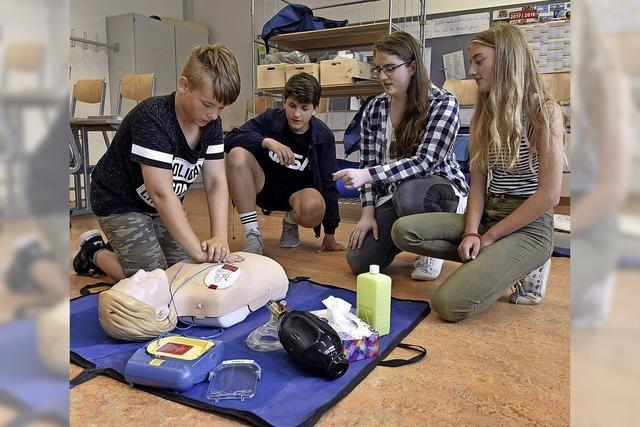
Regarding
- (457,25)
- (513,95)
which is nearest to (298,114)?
(513,95)

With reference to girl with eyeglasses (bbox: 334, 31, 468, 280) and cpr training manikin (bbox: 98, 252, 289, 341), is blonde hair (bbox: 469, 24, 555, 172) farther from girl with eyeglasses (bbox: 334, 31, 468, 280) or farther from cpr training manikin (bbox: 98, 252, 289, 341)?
cpr training manikin (bbox: 98, 252, 289, 341)

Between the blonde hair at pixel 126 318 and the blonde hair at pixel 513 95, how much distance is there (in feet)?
3.24

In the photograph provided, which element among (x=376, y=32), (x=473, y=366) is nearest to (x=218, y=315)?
(x=473, y=366)

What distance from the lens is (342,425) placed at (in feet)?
2.69

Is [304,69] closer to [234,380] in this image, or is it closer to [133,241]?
[133,241]

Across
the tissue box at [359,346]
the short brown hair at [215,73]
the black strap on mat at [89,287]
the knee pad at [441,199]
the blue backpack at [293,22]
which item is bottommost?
the black strap on mat at [89,287]

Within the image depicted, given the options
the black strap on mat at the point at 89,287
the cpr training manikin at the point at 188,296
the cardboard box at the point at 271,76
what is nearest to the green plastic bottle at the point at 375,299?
the cpr training manikin at the point at 188,296

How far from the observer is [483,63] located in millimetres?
1362

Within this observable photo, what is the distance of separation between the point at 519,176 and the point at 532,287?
322 mm

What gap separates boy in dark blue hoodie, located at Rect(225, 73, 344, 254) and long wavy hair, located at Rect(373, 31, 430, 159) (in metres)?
0.41

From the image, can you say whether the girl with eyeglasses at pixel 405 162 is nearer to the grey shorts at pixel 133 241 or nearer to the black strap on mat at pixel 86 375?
the grey shorts at pixel 133 241

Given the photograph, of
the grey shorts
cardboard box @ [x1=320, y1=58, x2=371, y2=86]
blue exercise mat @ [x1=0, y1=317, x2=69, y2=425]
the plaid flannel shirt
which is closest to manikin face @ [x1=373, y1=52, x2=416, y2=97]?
the plaid flannel shirt

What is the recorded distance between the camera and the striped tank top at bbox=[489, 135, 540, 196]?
1.40 meters

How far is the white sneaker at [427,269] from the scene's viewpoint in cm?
170
